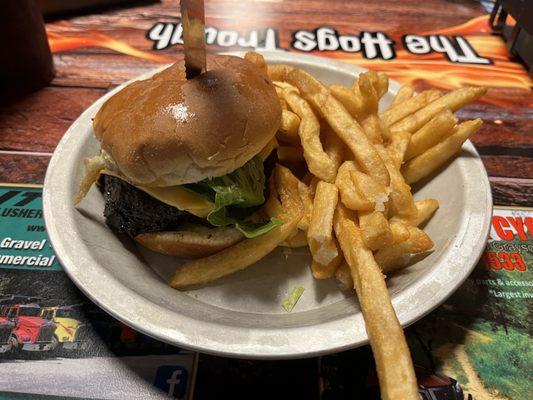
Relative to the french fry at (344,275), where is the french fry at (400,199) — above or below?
above

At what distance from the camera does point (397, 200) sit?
155 cm

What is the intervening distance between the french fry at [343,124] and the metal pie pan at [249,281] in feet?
1.19

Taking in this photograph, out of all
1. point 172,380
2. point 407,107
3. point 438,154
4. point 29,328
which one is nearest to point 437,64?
point 407,107

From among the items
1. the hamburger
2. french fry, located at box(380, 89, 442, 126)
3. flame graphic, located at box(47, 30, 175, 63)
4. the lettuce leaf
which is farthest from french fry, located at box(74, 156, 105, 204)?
flame graphic, located at box(47, 30, 175, 63)

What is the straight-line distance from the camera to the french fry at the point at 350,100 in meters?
1.72

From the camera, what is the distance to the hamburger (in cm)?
151

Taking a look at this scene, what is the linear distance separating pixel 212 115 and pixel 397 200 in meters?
0.71

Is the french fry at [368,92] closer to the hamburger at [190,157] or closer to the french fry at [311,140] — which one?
the french fry at [311,140]

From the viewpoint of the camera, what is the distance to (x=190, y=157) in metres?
1.52

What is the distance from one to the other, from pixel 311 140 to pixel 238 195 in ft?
1.12

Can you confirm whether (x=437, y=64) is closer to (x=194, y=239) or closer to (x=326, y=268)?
(x=326, y=268)

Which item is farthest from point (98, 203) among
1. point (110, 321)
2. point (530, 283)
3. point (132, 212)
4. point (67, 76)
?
point (530, 283)

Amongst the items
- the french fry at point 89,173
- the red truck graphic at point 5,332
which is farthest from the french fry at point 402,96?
the red truck graphic at point 5,332

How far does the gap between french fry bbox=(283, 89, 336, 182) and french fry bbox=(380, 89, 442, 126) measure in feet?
1.26
